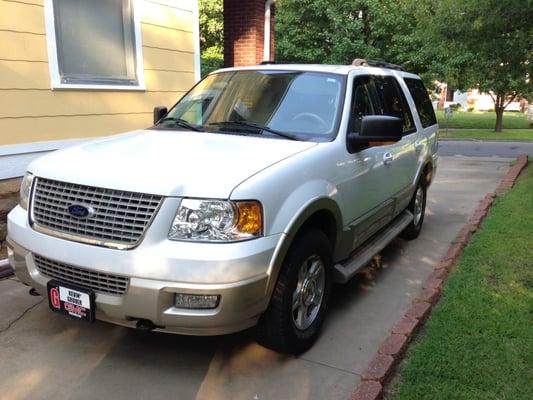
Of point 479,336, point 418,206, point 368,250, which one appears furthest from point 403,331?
point 418,206

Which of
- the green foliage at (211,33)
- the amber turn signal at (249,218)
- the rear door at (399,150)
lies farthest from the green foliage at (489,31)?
the green foliage at (211,33)

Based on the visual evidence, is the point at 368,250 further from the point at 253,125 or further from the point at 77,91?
the point at 77,91

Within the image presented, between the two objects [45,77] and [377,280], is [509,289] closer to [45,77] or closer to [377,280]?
[377,280]

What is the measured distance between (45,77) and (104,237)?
344 cm

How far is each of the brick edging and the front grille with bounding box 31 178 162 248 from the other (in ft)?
5.05

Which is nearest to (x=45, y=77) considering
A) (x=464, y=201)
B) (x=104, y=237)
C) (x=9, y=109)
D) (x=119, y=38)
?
(x=9, y=109)

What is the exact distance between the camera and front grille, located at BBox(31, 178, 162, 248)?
2.84 metres

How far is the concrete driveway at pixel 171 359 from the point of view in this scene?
10.0 feet

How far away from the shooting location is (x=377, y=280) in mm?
4953

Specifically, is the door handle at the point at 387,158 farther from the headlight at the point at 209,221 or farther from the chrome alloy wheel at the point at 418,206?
the headlight at the point at 209,221

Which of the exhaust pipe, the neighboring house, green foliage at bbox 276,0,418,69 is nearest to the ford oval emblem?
the exhaust pipe

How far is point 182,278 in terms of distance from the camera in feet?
8.98

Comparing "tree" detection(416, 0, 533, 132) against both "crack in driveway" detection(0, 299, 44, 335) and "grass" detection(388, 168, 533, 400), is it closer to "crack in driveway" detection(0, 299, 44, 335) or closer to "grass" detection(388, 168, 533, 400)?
"grass" detection(388, 168, 533, 400)

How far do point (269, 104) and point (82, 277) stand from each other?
2.00 m
